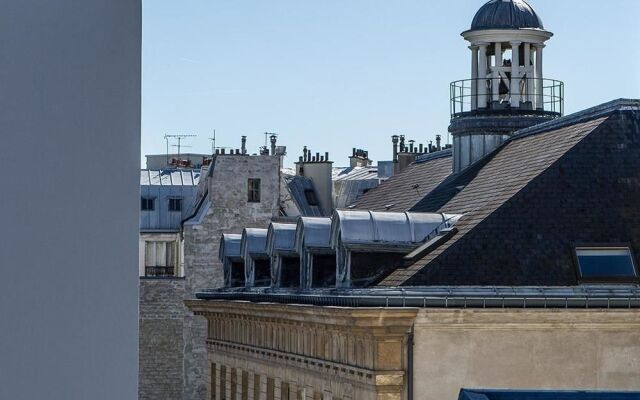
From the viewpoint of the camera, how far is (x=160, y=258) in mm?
98312

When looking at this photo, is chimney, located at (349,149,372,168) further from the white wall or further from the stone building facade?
the white wall

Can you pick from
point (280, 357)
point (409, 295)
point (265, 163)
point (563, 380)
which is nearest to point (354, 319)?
point (409, 295)

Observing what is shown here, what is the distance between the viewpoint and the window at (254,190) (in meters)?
83.8

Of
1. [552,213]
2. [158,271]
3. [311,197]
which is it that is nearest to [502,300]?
[552,213]

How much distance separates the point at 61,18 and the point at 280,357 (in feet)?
150

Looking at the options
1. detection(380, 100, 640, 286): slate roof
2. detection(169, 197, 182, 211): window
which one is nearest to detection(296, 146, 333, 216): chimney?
detection(169, 197, 182, 211): window

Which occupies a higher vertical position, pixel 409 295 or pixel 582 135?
pixel 582 135

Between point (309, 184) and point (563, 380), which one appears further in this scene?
point (309, 184)

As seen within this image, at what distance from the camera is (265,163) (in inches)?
3285

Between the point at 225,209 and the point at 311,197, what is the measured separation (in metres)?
12.1

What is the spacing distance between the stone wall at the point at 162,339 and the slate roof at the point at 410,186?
2380 cm

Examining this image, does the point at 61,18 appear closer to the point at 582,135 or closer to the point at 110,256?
the point at 110,256

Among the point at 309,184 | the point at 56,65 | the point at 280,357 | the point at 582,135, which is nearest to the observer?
the point at 56,65

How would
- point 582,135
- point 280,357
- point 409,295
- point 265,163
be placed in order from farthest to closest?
point 265,163, point 280,357, point 582,135, point 409,295
